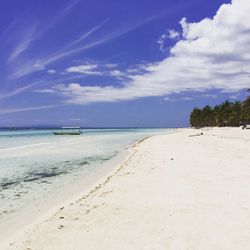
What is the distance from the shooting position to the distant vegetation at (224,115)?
9136cm

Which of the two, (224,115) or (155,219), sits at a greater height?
(224,115)

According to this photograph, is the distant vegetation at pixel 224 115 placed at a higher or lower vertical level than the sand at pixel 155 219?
higher

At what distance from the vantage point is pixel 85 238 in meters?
7.17

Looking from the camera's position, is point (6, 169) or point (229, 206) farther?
point (6, 169)

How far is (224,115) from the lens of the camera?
114438mm

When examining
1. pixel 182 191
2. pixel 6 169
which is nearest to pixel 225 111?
pixel 6 169

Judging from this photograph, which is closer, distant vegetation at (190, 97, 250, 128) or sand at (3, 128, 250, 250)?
sand at (3, 128, 250, 250)

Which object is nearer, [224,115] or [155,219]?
[155,219]

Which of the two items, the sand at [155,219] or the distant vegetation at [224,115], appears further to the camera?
the distant vegetation at [224,115]

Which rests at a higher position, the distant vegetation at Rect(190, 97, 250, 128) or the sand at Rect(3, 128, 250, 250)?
the distant vegetation at Rect(190, 97, 250, 128)

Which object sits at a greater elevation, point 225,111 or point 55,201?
point 225,111

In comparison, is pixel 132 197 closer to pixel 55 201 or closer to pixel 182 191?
pixel 182 191

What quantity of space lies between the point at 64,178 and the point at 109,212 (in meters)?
9.67

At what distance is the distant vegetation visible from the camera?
91.4 m
